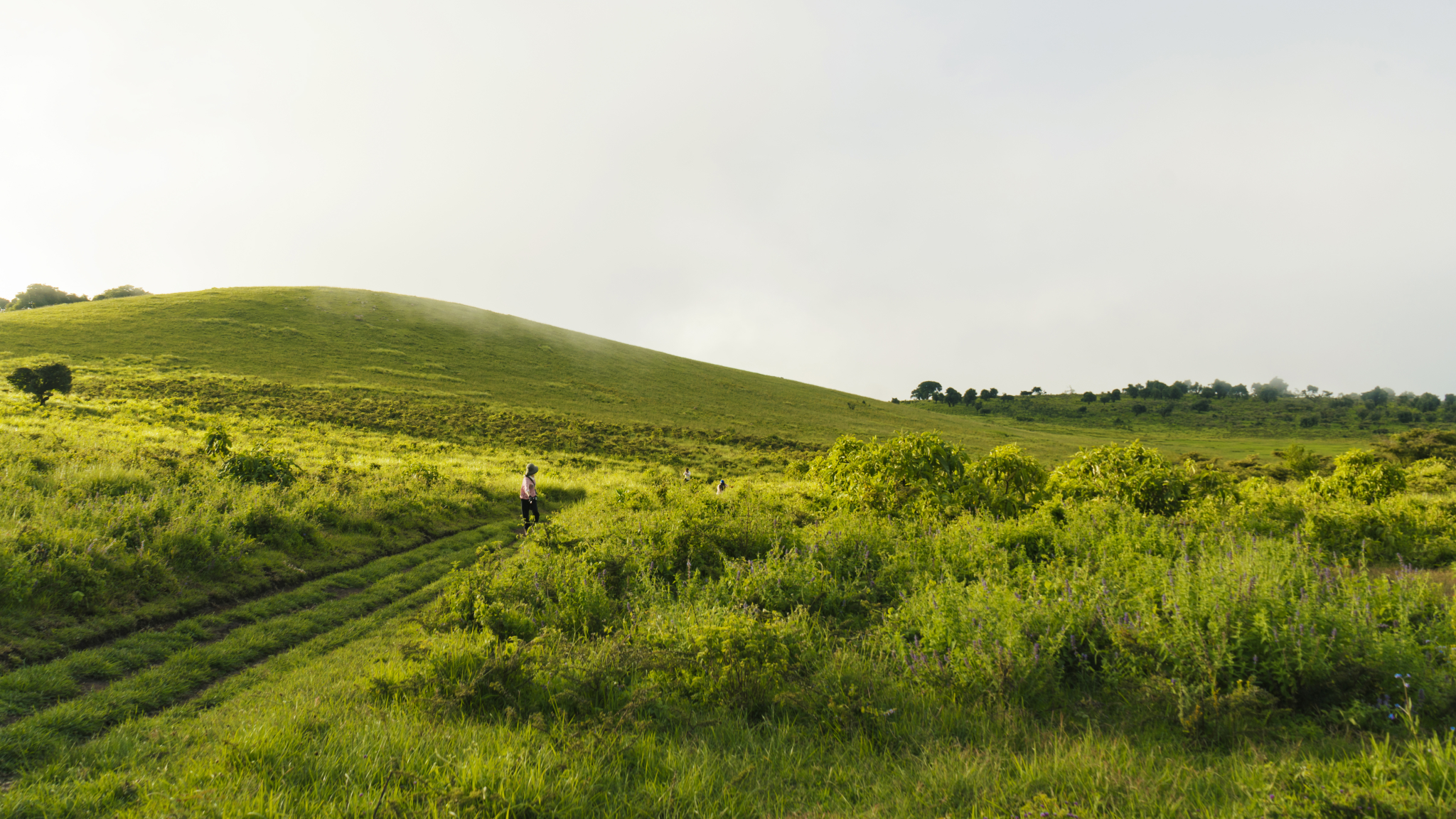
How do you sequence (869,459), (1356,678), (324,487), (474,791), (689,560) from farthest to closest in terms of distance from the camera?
(324,487) → (869,459) → (689,560) → (1356,678) → (474,791)

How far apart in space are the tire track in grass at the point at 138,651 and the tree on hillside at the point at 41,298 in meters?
130

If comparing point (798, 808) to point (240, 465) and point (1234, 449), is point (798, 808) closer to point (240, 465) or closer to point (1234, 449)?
point (240, 465)

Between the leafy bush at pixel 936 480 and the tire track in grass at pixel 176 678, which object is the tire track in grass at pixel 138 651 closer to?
the tire track in grass at pixel 176 678

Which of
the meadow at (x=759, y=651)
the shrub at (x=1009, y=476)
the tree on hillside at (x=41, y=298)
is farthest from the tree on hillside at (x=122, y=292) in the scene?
the shrub at (x=1009, y=476)

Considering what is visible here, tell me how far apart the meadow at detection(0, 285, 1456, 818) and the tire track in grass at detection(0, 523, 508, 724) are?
6cm

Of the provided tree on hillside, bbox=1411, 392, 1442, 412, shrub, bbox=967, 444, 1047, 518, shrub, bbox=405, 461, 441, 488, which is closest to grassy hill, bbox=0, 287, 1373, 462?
Answer: shrub, bbox=405, 461, 441, 488

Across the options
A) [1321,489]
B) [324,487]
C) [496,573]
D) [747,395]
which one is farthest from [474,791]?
[747,395]

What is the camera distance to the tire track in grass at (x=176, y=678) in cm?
543

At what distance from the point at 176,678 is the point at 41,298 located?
469 feet

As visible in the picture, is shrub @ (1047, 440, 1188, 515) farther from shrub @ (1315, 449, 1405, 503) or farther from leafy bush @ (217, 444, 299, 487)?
leafy bush @ (217, 444, 299, 487)

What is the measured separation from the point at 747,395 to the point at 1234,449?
76686mm

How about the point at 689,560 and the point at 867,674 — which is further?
the point at 689,560

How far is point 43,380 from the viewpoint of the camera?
37219 millimetres

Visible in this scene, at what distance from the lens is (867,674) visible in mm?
6020
